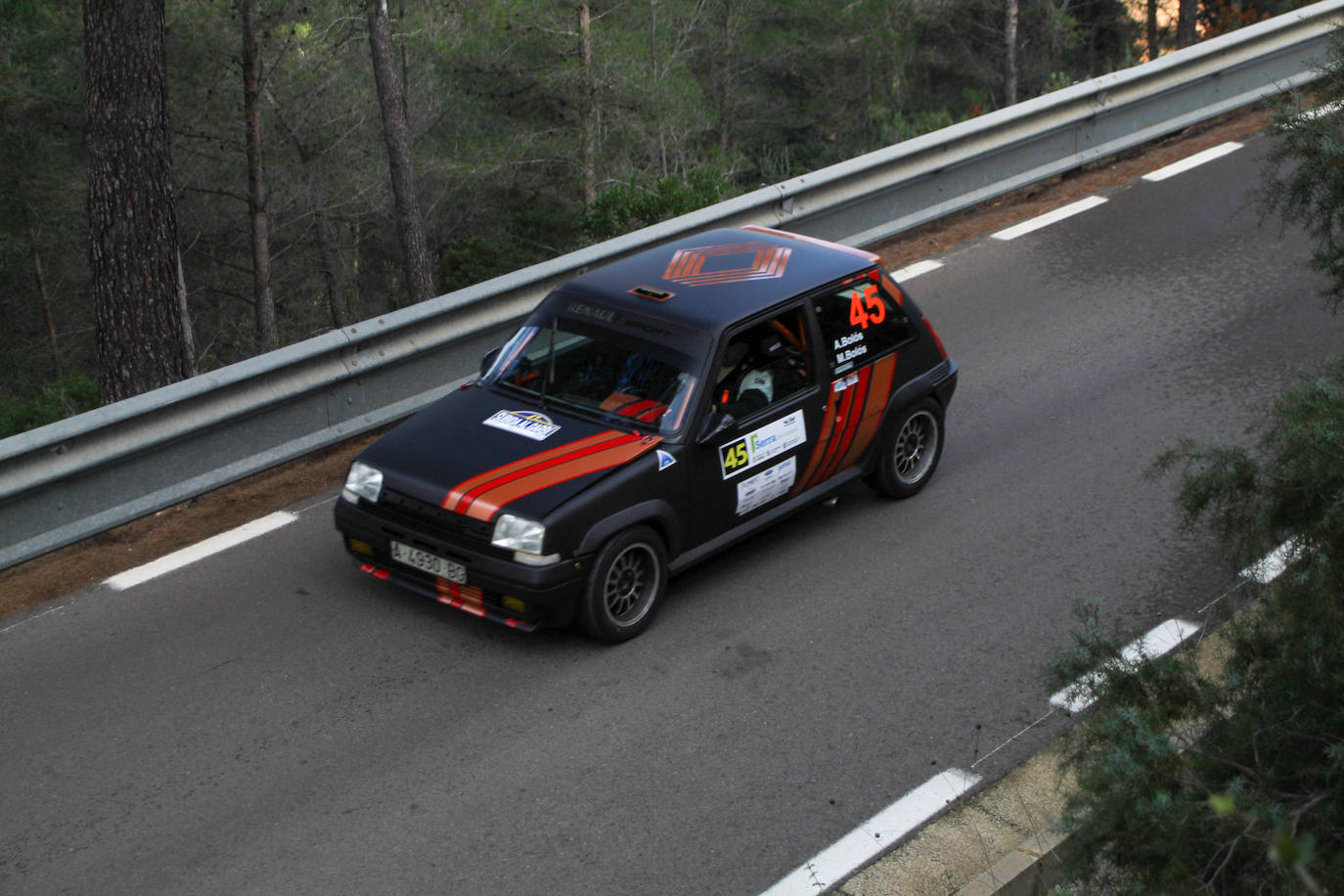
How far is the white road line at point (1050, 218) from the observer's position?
527 inches

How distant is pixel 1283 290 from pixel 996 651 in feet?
18.7

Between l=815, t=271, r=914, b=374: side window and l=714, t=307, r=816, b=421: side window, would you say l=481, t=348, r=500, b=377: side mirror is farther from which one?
l=815, t=271, r=914, b=374: side window

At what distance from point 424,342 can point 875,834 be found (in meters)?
5.17

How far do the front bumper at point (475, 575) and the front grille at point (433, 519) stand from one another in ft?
0.10

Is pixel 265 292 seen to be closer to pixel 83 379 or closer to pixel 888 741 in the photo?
pixel 83 379

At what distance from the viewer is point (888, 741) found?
686 centimetres

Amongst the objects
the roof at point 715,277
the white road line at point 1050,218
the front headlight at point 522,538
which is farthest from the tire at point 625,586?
the white road line at point 1050,218

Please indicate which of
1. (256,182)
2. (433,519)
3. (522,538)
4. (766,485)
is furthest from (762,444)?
(256,182)

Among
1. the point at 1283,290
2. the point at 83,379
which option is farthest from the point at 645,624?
the point at 83,379

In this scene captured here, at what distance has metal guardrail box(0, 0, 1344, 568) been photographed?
8.58 m

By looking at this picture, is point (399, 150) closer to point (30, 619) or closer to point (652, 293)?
point (652, 293)

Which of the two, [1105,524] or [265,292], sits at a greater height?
[1105,524]

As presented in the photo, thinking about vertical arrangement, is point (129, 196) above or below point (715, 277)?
above

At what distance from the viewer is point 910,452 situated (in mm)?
9211
